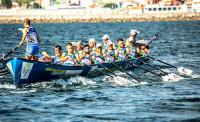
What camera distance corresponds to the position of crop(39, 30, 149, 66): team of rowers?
25.0 metres

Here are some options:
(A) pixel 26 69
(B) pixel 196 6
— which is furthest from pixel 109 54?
(B) pixel 196 6

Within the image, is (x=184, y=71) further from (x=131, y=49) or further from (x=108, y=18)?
(x=108, y=18)

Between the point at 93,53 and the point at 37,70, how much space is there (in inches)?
198

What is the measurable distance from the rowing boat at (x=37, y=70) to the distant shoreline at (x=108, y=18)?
129397mm

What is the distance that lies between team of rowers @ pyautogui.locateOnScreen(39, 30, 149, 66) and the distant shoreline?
122m

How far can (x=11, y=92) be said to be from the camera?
22.1 metres

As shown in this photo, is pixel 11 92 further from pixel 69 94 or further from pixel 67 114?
pixel 67 114

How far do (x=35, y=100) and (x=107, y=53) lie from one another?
8598 mm

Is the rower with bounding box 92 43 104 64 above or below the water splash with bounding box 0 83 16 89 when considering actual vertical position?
above

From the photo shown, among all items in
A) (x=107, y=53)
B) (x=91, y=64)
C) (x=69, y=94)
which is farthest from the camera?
(x=107, y=53)

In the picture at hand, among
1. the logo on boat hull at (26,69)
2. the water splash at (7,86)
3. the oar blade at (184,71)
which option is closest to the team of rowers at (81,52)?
the logo on boat hull at (26,69)

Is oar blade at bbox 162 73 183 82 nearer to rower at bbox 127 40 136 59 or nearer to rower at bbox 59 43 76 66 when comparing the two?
rower at bbox 127 40 136 59

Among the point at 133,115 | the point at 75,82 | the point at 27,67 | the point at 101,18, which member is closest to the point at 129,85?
the point at 75,82

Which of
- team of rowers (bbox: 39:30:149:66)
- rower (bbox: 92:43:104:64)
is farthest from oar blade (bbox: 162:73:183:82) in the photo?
rower (bbox: 92:43:104:64)
